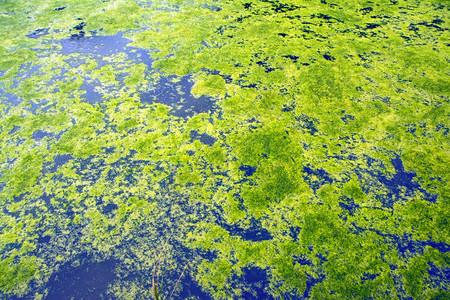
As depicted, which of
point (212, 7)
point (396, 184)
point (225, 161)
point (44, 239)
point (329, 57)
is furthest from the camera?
point (212, 7)

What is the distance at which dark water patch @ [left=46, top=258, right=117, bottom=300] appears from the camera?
1377 mm

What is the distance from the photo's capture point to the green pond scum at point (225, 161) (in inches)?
57.1

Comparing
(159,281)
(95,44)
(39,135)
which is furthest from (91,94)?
(159,281)

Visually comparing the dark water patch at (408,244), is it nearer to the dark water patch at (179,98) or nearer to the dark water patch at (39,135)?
the dark water patch at (179,98)

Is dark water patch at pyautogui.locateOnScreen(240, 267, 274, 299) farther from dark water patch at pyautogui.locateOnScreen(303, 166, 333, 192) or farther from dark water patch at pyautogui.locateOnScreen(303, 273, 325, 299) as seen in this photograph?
dark water patch at pyautogui.locateOnScreen(303, 166, 333, 192)

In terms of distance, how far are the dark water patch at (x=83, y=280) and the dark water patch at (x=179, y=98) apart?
1.33m

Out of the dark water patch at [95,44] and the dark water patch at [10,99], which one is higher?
the dark water patch at [95,44]

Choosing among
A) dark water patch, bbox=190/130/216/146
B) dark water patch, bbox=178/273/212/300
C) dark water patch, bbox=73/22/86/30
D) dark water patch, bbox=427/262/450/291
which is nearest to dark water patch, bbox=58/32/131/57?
dark water patch, bbox=73/22/86/30

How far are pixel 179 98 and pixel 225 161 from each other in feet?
2.95

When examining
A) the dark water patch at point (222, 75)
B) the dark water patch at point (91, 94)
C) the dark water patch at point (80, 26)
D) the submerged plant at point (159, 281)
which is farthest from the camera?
the dark water patch at point (80, 26)

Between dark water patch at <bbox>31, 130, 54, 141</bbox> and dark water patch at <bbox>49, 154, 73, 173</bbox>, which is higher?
dark water patch at <bbox>31, 130, 54, 141</bbox>

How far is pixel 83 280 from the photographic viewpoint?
1.43 meters

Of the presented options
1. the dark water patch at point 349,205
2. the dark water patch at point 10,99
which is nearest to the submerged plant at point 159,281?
the dark water patch at point 349,205

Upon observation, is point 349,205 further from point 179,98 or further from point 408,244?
point 179,98
